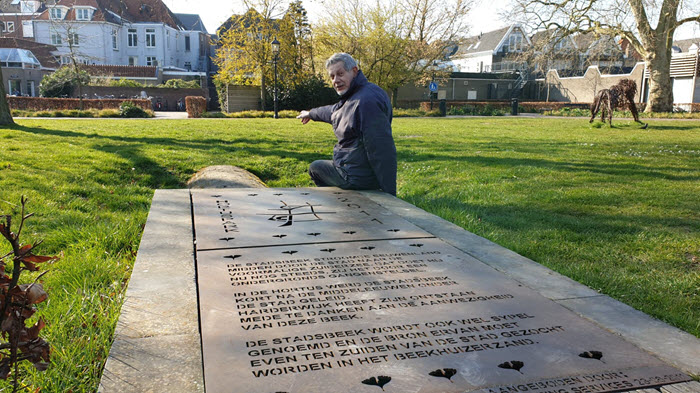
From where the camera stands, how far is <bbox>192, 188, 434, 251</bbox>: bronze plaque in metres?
3.40

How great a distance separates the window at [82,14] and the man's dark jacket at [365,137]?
52727mm

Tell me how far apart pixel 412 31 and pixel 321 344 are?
38.3m

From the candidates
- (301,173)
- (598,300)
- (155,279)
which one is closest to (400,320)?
(598,300)

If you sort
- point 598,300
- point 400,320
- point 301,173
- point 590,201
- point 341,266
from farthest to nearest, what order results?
point 301,173
point 590,201
point 341,266
point 598,300
point 400,320

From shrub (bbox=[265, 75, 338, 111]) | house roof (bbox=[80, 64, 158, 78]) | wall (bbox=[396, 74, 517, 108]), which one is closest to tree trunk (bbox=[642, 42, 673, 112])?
shrub (bbox=[265, 75, 338, 111])

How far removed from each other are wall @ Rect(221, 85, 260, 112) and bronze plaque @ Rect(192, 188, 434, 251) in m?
29.0

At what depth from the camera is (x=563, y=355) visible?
1.96 m

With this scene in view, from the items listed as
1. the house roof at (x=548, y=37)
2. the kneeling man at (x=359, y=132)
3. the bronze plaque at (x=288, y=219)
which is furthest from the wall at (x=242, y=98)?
the bronze plaque at (x=288, y=219)

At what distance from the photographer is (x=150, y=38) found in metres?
53.8

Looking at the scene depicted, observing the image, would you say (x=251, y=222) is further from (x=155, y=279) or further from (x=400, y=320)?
(x=400, y=320)

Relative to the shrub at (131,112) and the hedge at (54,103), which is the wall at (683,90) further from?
the hedge at (54,103)

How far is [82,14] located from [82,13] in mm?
94

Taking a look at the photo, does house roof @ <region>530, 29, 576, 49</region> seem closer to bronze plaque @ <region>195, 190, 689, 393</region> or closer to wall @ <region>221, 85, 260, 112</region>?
wall @ <region>221, 85, 260, 112</region>

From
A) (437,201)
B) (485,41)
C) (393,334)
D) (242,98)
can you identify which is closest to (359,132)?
(437,201)
